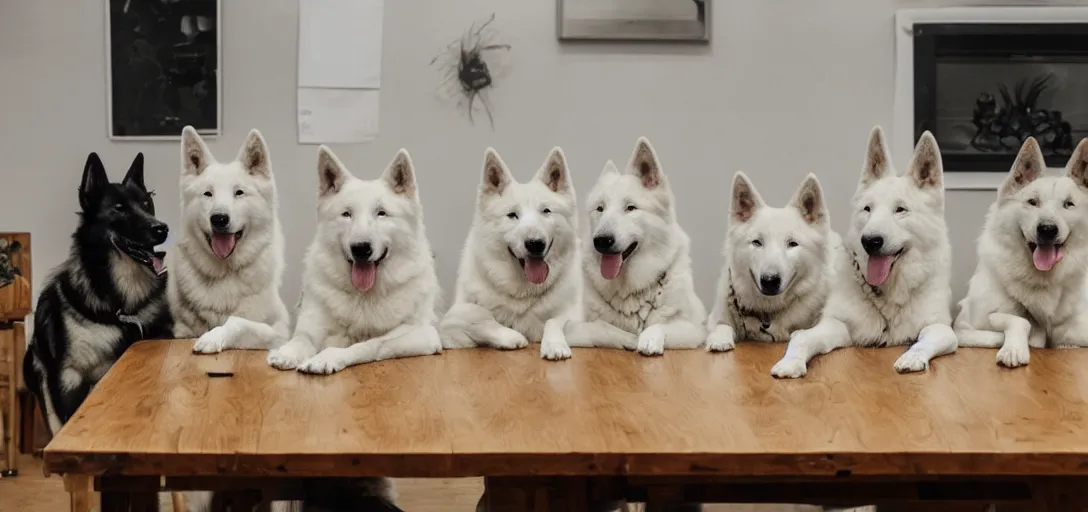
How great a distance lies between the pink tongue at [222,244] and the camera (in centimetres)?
319

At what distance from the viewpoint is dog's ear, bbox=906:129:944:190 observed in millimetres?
2984

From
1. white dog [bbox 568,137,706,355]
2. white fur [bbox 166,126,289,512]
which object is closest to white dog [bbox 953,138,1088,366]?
white dog [bbox 568,137,706,355]

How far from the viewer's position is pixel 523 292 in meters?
3.15

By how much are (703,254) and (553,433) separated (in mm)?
2105

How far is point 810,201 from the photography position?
307cm

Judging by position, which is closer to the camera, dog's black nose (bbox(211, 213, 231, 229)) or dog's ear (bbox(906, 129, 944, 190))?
dog's ear (bbox(906, 129, 944, 190))

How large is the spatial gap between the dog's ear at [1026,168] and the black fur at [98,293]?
2.87m

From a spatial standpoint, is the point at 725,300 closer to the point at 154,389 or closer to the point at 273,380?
the point at 273,380

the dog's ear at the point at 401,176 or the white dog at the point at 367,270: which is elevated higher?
the dog's ear at the point at 401,176

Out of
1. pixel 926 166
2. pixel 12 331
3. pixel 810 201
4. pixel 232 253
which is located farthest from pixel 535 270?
pixel 12 331

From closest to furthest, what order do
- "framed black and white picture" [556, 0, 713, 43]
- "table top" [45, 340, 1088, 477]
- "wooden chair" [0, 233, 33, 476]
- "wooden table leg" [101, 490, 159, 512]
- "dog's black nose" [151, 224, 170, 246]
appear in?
"table top" [45, 340, 1088, 477] → "wooden table leg" [101, 490, 159, 512] → "dog's black nose" [151, 224, 170, 246] → "wooden chair" [0, 233, 33, 476] → "framed black and white picture" [556, 0, 713, 43]

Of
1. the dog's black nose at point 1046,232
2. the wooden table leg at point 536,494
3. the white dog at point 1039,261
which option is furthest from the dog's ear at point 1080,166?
the wooden table leg at point 536,494

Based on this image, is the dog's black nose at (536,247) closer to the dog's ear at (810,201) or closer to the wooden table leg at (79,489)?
the dog's ear at (810,201)

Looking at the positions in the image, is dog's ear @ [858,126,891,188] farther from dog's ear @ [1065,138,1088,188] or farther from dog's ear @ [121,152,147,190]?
dog's ear @ [121,152,147,190]
